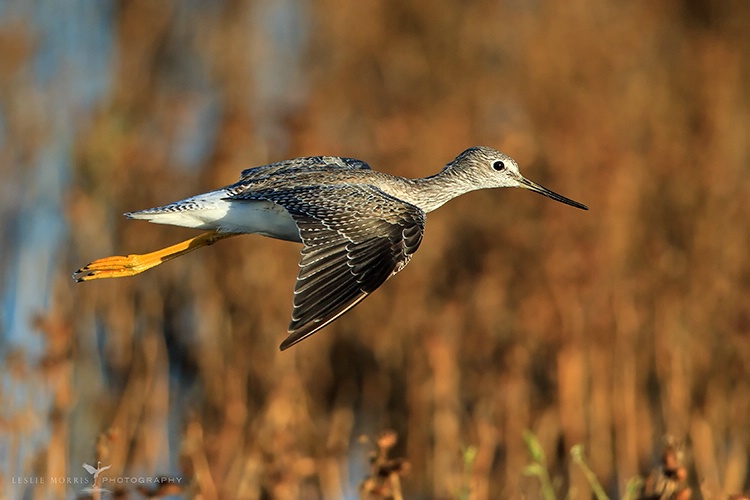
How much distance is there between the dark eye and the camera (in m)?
6.49

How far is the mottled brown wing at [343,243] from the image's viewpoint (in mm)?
4785

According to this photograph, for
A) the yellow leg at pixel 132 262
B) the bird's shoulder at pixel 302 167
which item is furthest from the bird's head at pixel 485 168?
the yellow leg at pixel 132 262

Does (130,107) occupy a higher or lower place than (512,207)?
higher

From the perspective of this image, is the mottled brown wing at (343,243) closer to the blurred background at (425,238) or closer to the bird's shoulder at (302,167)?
the bird's shoulder at (302,167)

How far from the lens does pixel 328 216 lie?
535 centimetres

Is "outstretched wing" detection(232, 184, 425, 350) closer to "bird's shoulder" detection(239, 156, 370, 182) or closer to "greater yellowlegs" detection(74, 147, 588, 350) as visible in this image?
"greater yellowlegs" detection(74, 147, 588, 350)

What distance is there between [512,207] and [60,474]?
463 cm

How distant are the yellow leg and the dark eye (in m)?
1.62

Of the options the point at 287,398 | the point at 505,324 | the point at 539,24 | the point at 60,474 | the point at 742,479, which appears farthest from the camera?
the point at 539,24

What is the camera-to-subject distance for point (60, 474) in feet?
16.5

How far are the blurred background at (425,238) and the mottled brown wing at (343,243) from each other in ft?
6.55

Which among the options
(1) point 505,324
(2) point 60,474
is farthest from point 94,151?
(2) point 60,474

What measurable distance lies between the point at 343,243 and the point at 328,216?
0.21 metres

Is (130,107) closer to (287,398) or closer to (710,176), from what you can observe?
(287,398)
